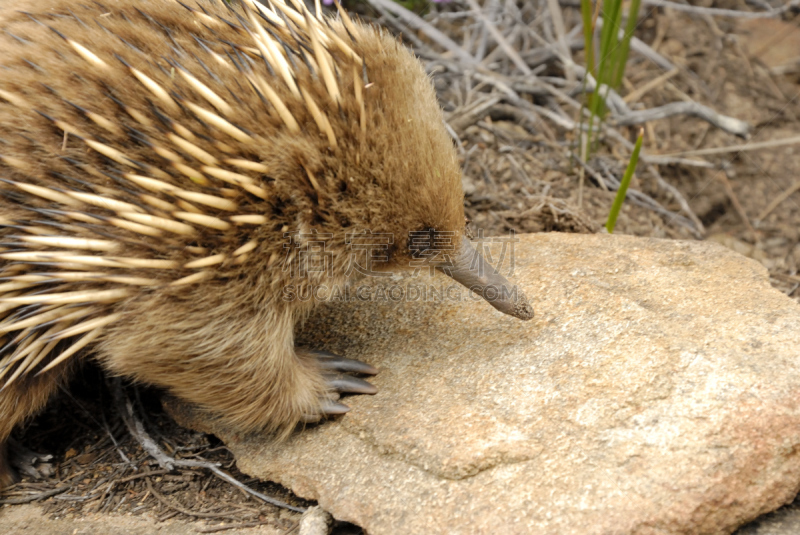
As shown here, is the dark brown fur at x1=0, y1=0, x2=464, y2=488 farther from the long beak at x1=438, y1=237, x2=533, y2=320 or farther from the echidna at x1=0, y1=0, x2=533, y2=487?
the long beak at x1=438, y1=237, x2=533, y2=320

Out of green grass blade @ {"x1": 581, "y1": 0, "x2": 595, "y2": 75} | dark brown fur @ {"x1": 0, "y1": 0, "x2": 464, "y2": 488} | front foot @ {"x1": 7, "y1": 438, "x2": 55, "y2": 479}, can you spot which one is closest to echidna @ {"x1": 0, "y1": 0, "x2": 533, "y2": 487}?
dark brown fur @ {"x1": 0, "y1": 0, "x2": 464, "y2": 488}

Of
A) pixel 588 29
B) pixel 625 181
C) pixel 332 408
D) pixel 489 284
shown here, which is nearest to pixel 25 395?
pixel 332 408

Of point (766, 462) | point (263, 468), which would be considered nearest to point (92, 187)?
point (263, 468)

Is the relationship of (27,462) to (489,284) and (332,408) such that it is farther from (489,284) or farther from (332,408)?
(489,284)

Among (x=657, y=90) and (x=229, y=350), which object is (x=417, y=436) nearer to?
(x=229, y=350)

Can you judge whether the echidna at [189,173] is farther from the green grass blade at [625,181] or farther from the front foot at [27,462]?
the green grass blade at [625,181]
